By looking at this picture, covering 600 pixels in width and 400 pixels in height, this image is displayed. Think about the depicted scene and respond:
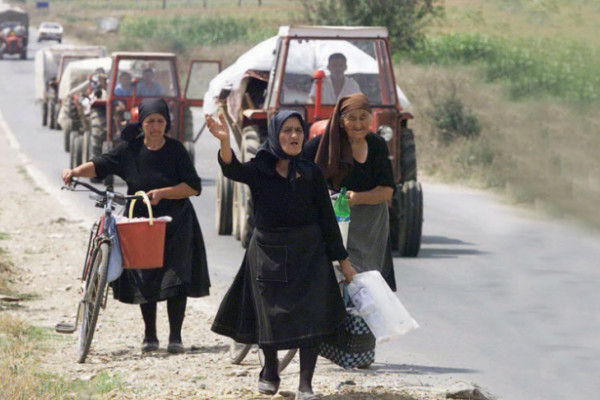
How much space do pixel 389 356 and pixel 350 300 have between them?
1740mm

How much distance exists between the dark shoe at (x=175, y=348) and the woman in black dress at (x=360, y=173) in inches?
59.7

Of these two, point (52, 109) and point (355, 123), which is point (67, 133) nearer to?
point (52, 109)

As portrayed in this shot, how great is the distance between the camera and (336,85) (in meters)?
11.6

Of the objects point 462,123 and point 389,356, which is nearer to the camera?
point 389,356

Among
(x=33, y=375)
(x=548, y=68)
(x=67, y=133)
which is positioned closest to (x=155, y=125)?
(x=33, y=375)

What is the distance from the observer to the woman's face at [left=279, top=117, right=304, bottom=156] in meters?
5.13

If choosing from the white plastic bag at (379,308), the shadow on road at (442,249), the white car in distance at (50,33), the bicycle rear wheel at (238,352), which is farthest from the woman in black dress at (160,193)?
the white car in distance at (50,33)

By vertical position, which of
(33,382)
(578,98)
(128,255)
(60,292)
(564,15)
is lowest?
(60,292)

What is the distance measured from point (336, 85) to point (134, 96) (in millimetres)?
7991

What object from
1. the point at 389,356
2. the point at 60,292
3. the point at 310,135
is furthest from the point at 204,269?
the point at 310,135

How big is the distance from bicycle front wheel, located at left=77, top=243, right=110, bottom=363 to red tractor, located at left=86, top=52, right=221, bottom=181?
38.7ft

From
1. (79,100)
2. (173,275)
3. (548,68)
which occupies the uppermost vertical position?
(548,68)

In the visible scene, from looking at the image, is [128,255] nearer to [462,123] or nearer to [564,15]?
[564,15]

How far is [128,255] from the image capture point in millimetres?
6453
